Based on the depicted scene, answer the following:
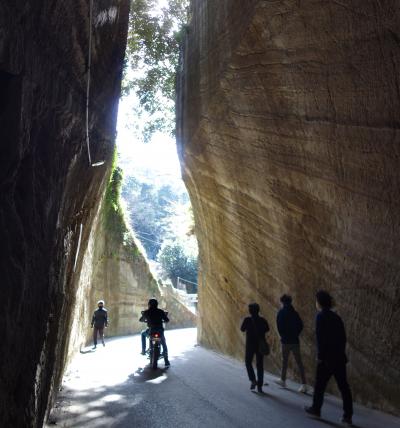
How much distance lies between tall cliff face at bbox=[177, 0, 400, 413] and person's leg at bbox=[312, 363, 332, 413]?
872 mm

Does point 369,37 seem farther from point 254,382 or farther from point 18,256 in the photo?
point 254,382

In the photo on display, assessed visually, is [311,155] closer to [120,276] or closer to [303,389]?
[303,389]

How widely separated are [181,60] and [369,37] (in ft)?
33.6

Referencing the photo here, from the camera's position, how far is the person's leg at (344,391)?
5555 millimetres

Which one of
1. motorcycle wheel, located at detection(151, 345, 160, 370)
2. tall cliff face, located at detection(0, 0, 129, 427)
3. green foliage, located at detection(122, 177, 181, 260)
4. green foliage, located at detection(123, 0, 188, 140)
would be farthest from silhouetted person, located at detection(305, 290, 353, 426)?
green foliage, located at detection(122, 177, 181, 260)

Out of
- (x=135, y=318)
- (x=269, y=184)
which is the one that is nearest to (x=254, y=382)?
(x=269, y=184)

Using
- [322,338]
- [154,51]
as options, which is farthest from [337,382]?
[154,51]

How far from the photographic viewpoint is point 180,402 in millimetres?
7000

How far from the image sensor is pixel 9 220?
349 cm

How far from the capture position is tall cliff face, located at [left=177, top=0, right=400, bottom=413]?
6.15m

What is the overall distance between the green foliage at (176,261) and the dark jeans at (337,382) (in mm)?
37770

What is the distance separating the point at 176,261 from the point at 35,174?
4033 cm

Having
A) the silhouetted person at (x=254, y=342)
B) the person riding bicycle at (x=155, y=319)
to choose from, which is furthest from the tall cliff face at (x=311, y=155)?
the person riding bicycle at (x=155, y=319)

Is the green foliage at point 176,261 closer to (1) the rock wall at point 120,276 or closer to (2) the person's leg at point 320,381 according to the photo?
(1) the rock wall at point 120,276
